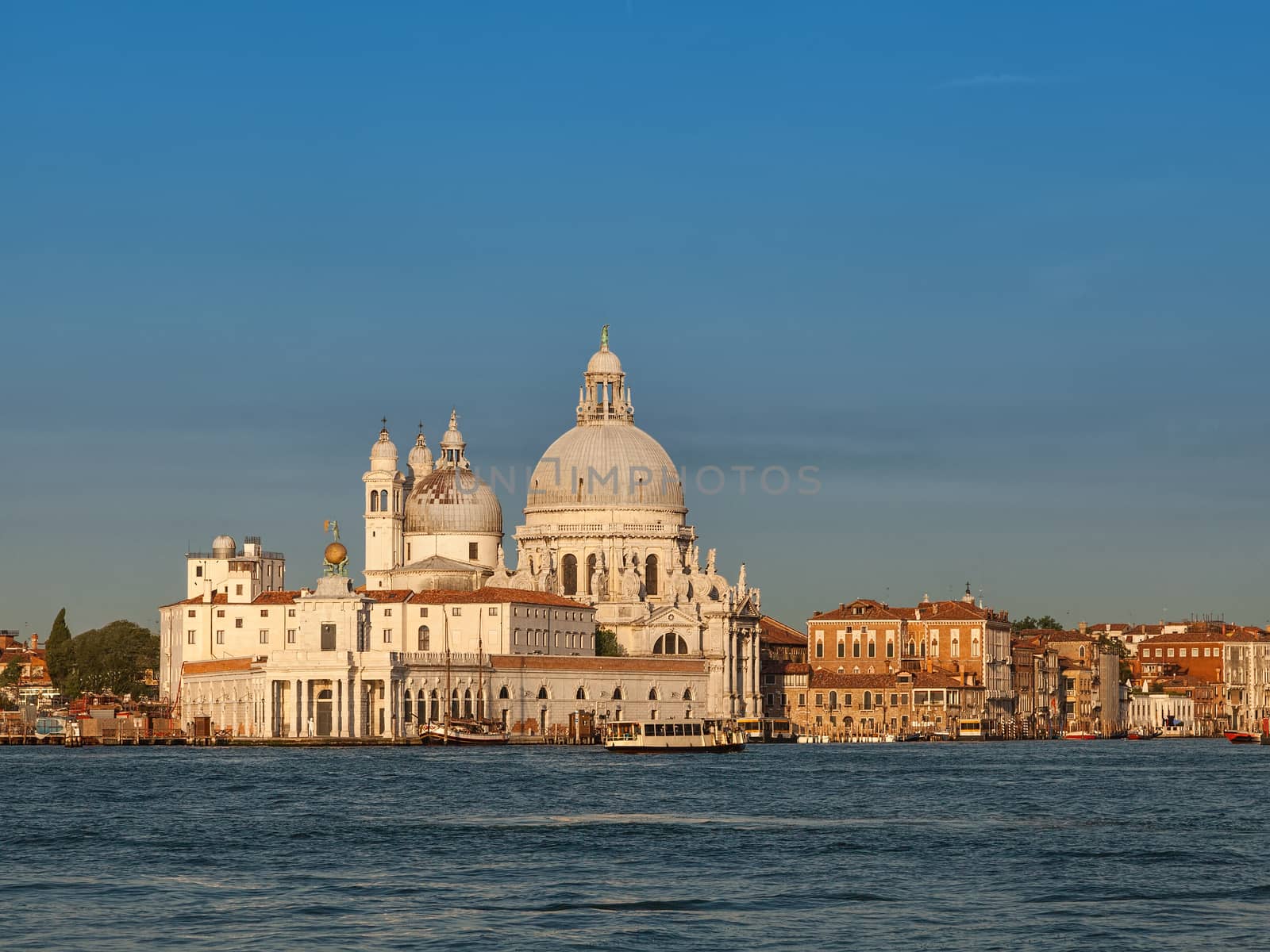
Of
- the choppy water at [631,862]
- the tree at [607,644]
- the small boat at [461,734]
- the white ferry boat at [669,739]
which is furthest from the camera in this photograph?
the tree at [607,644]

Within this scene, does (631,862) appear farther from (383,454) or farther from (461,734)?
(383,454)

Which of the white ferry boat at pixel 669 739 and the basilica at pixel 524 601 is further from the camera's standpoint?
the basilica at pixel 524 601

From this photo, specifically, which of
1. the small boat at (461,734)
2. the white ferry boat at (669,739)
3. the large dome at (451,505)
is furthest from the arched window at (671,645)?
the white ferry boat at (669,739)

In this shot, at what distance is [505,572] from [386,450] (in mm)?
9251

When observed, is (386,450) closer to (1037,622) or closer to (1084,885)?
(1037,622)

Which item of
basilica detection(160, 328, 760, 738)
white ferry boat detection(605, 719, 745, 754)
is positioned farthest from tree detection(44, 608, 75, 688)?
white ferry boat detection(605, 719, 745, 754)

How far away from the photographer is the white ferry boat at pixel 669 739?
9944 centimetres

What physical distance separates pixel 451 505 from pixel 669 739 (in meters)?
36.9

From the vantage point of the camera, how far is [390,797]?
6250 cm

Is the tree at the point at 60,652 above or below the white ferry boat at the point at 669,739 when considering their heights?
above

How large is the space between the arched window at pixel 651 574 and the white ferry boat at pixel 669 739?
96.4 ft

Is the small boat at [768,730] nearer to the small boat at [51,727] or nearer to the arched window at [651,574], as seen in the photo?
the arched window at [651,574]

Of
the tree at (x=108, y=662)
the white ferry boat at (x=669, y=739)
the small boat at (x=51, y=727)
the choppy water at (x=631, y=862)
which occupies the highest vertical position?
the tree at (x=108, y=662)

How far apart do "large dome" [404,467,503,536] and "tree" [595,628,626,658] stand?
31.3 ft
